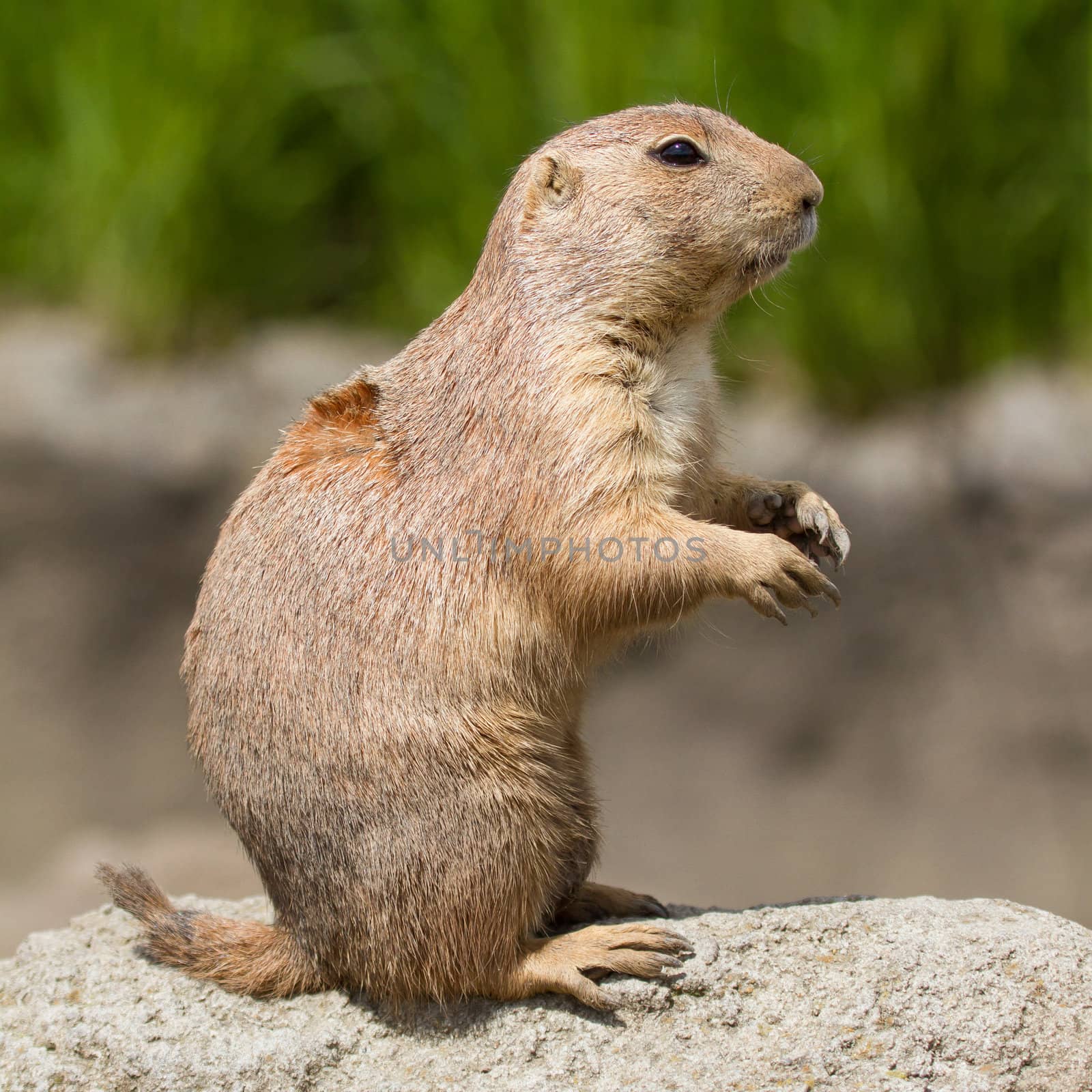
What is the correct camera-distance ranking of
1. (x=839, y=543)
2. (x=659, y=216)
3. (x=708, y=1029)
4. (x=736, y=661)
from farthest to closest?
(x=736, y=661) < (x=839, y=543) < (x=659, y=216) < (x=708, y=1029)

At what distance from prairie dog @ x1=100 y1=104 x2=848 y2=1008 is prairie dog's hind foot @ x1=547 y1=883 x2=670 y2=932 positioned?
6cm

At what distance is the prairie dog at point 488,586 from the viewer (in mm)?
2639

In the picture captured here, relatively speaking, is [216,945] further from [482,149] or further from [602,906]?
[482,149]

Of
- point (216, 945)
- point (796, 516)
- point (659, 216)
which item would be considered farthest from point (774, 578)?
point (216, 945)

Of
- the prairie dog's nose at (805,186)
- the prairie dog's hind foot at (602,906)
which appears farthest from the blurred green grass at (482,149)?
the prairie dog's hind foot at (602,906)

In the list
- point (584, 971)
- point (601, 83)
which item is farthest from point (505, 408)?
point (601, 83)

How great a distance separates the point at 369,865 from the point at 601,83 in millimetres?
4258

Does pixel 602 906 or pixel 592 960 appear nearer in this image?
pixel 592 960

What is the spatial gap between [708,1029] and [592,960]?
27 cm

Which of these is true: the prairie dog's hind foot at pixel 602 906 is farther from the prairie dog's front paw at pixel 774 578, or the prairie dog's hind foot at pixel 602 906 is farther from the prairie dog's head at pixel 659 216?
the prairie dog's head at pixel 659 216

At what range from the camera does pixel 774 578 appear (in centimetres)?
269

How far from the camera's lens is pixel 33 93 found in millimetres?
7020

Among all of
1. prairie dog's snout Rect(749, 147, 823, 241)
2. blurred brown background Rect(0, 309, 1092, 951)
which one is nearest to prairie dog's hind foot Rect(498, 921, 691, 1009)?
prairie dog's snout Rect(749, 147, 823, 241)

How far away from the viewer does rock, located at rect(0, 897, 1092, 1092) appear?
2.61 meters
